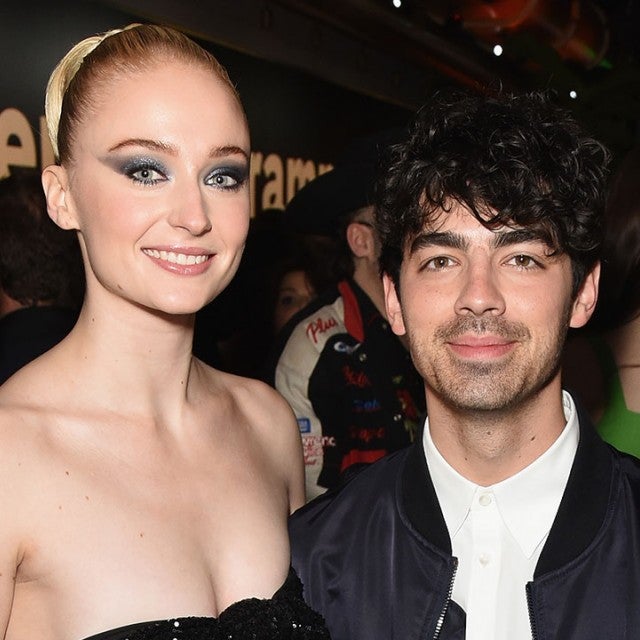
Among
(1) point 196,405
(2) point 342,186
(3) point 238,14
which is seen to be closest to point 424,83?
(3) point 238,14

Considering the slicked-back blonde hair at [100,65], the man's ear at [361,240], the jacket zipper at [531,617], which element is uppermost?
the man's ear at [361,240]

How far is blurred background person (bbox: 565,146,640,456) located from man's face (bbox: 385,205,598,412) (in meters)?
0.61

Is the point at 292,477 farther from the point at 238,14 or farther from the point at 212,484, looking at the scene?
the point at 238,14

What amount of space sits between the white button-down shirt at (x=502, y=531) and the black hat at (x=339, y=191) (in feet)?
6.02

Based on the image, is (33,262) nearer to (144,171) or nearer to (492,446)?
(144,171)

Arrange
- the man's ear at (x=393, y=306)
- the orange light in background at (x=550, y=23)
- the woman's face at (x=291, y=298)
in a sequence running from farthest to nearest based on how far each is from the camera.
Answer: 1. the orange light in background at (x=550, y=23)
2. the woman's face at (x=291, y=298)
3. the man's ear at (x=393, y=306)

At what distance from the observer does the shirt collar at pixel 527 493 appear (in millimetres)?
1771

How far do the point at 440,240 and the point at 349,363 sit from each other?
167 cm

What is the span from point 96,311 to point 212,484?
419 millimetres

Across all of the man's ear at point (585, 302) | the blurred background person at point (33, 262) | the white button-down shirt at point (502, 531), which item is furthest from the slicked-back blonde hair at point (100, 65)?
the blurred background person at point (33, 262)

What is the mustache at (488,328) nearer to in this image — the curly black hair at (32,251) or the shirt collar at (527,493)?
the shirt collar at (527,493)

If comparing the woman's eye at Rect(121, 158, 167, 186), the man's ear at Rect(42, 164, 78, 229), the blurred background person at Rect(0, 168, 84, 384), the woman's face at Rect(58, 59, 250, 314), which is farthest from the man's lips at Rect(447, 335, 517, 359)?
the blurred background person at Rect(0, 168, 84, 384)

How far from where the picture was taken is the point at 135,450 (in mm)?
1844

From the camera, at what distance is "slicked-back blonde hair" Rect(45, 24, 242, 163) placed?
5.78 ft
